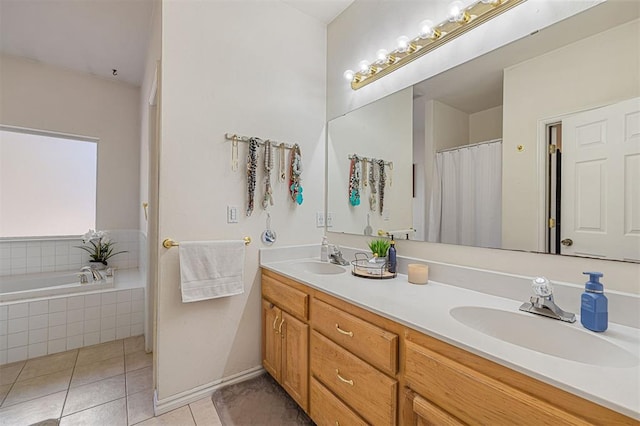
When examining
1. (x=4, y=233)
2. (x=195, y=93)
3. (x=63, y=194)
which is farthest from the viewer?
(x=63, y=194)

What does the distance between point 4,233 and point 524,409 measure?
4.42m

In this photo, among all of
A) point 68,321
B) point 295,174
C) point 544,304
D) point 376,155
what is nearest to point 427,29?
point 376,155

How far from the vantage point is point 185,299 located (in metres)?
1.62

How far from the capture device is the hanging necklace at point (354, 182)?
2072mm

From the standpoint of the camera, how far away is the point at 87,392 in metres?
1.80

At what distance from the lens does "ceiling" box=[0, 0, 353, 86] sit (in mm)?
2109

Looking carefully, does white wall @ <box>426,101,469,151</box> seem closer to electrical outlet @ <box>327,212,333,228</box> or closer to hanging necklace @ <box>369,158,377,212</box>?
hanging necklace @ <box>369,158,377,212</box>

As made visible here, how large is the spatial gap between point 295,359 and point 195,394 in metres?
0.73

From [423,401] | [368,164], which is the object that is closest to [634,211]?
[423,401]

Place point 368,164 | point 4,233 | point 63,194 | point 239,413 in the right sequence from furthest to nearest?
point 63,194, point 4,233, point 368,164, point 239,413

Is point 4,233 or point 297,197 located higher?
point 297,197

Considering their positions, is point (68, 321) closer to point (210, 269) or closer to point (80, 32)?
point (210, 269)

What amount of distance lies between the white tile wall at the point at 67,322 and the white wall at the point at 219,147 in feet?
4.39

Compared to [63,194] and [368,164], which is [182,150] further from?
[63,194]
